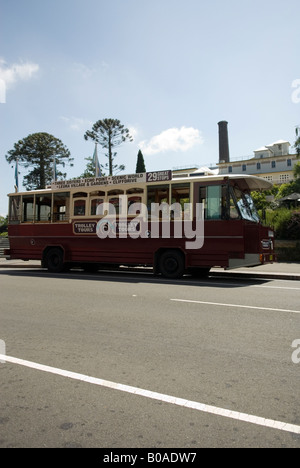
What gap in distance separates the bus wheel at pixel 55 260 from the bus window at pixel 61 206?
1352 millimetres

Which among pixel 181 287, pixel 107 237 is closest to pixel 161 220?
pixel 107 237

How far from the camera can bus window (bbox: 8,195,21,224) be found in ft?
52.2

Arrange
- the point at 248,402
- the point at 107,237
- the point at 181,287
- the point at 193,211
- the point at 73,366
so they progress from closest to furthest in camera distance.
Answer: the point at 248,402
the point at 73,366
the point at 181,287
the point at 193,211
the point at 107,237

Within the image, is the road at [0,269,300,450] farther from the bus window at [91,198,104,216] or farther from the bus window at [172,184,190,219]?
the bus window at [91,198,104,216]

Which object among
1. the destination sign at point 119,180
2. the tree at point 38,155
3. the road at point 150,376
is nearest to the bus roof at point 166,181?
the destination sign at point 119,180

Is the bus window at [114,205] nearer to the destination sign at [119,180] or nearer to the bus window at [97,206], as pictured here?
the bus window at [97,206]

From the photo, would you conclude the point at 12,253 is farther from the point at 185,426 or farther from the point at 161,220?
the point at 185,426

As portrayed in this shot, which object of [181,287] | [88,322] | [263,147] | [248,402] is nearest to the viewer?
[248,402]

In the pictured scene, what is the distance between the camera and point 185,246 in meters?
12.2

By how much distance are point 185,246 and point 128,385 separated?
8834mm

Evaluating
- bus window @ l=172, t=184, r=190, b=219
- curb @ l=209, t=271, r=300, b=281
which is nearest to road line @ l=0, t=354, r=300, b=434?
bus window @ l=172, t=184, r=190, b=219

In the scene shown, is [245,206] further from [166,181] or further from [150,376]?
[150,376]

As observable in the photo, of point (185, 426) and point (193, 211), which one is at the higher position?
point (193, 211)
